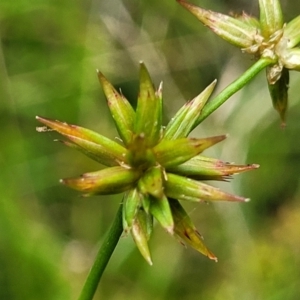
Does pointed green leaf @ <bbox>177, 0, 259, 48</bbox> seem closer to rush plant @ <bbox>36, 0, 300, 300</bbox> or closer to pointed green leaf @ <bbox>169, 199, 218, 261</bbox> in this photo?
rush plant @ <bbox>36, 0, 300, 300</bbox>

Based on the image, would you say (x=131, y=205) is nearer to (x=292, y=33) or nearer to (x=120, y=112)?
(x=120, y=112)

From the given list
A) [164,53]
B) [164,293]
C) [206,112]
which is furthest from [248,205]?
[206,112]

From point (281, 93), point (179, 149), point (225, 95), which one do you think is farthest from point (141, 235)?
point (281, 93)

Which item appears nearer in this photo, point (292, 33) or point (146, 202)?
point (146, 202)

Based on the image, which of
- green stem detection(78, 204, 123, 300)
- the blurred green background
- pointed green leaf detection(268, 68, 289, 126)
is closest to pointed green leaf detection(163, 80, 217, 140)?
green stem detection(78, 204, 123, 300)

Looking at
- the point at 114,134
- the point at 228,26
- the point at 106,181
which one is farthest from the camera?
the point at 114,134

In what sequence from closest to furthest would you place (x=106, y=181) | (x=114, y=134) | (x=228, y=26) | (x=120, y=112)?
(x=106, y=181) < (x=120, y=112) < (x=228, y=26) < (x=114, y=134)

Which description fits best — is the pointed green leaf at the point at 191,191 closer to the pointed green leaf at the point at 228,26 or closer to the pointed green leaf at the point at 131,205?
the pointed green leaf at the point at 131,205

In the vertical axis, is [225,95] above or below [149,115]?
above

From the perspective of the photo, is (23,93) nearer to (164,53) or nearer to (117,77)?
(117,77)
